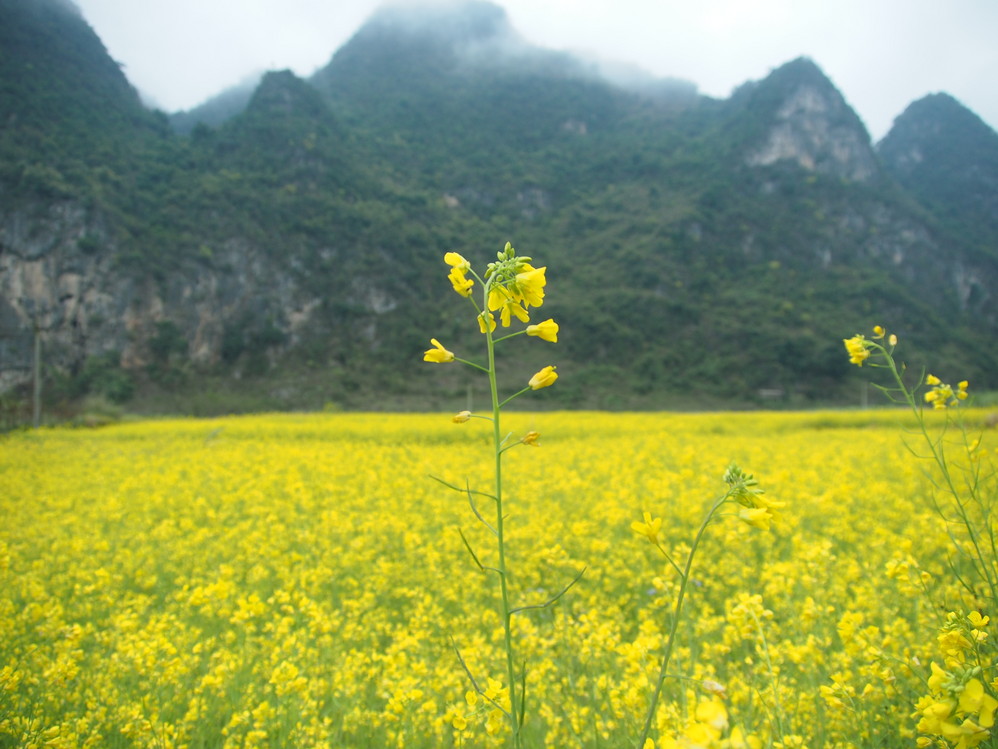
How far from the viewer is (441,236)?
190 feet

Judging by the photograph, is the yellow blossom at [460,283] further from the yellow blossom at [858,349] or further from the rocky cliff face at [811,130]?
the rocky cliff face at [811,130]

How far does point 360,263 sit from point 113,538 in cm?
5106

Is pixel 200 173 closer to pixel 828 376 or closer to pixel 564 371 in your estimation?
pixel 564 371

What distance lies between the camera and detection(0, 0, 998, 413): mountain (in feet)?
116

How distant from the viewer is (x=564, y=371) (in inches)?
1713

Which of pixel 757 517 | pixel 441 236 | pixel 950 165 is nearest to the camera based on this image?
pixel 757 517

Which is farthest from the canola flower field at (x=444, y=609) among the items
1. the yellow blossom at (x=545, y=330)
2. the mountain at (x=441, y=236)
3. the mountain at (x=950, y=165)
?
the mountain at (x=950, y=165)

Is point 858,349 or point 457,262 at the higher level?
point 457,262

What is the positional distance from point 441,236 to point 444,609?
5755 centimetres

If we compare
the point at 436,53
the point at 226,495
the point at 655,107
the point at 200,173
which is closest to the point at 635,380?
the point at 226,495

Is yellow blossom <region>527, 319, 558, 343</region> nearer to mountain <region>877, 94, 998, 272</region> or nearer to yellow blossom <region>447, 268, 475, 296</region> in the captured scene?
yellow blossom <region>447, 268, 475, 296</region>

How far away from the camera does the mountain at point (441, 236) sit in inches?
1387

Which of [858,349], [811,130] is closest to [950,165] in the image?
[811,130]

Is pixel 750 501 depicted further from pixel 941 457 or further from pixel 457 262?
pixel 941 457
